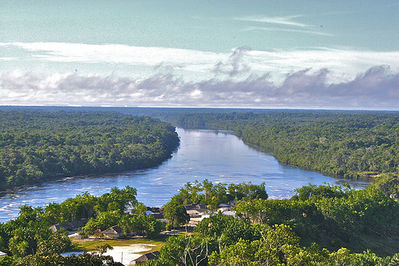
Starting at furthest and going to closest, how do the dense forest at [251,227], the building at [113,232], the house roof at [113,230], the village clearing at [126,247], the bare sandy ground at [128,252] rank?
1. the house roof at [113,230]
2. the building at [113,232]
3. the village clearing at [126,247]
4. the bare sandy ground at [128,252]
5. the dense forest at [251,227]

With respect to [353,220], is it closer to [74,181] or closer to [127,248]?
[127,248]

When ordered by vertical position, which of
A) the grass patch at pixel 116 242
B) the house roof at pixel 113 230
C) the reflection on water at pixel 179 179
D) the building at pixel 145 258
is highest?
the building at pixel 145 258

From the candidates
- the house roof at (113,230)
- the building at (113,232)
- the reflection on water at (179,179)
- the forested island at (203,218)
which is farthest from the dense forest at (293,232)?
the reflection on water at (179,179)

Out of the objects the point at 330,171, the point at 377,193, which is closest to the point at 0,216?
the point at 377,193

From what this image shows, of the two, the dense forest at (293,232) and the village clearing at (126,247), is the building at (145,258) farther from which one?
the dense forest at (293,232)

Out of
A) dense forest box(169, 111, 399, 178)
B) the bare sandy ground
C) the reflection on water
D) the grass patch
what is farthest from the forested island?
the reflection on water

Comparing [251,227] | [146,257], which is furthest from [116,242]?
[251,227]
